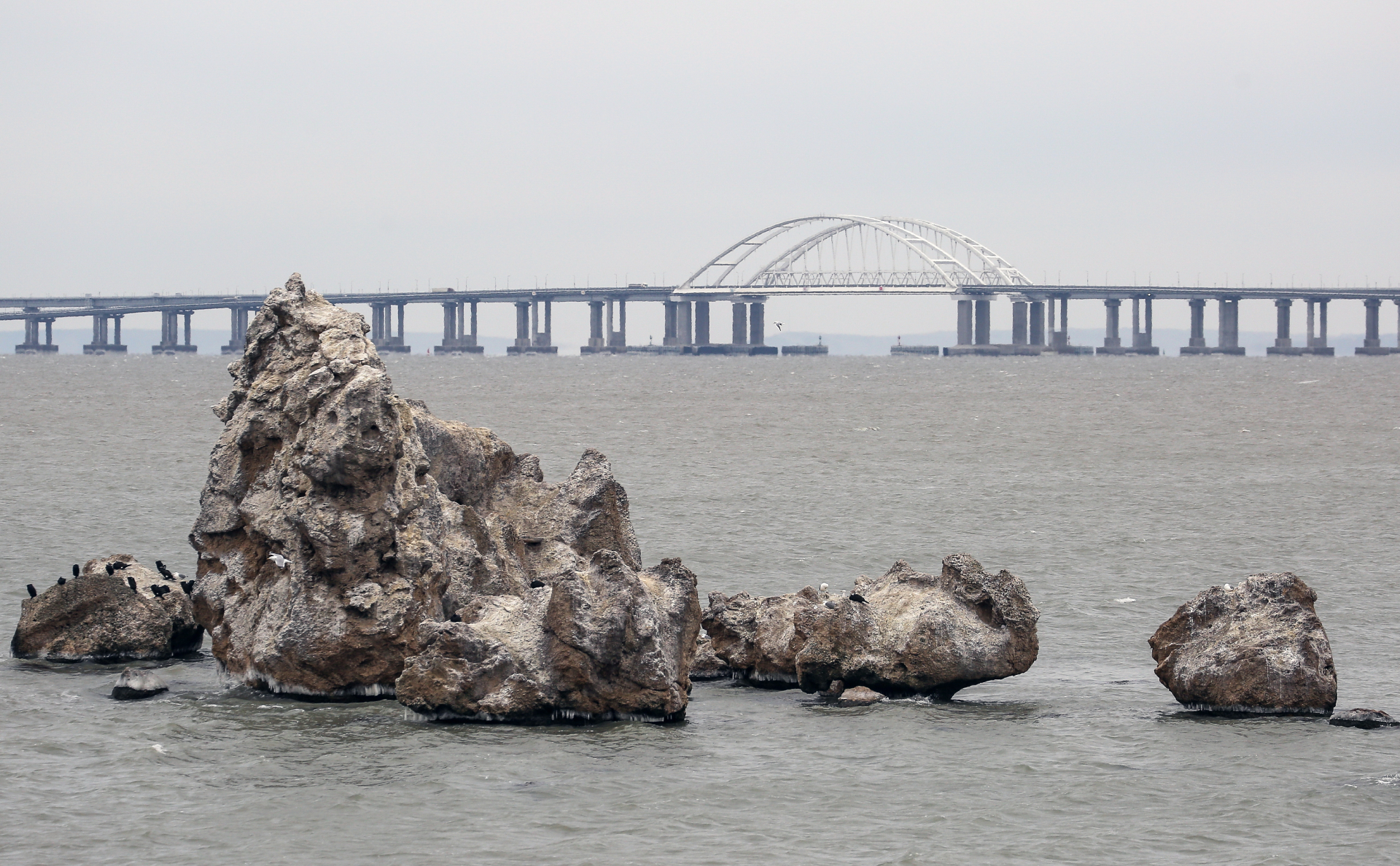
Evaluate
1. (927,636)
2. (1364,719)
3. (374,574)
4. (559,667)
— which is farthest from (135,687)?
(1364,719)

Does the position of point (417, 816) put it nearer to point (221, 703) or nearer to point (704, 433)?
point (221, 703)

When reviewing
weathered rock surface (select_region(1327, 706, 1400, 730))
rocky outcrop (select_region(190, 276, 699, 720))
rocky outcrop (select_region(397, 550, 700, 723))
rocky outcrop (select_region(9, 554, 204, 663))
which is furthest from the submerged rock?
weathered rock surface (select_region(1327, 706, 1400, 730))

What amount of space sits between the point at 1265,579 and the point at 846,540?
15562 mm

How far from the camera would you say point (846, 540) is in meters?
32.9

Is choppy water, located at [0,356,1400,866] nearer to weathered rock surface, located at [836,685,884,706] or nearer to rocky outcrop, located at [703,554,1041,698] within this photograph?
weathered rock surface, located at [836,685,884,706]

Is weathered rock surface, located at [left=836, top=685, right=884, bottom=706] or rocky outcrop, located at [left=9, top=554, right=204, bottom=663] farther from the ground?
rocky outcrop, located at [left=9, top=554, right=204, bottom=663]

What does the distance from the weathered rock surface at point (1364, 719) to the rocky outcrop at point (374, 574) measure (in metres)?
6.70

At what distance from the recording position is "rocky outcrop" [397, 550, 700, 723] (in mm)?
16516

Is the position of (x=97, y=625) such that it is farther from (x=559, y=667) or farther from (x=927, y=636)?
(x=927, y=636)

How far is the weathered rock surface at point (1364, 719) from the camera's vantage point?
16609 millimetres

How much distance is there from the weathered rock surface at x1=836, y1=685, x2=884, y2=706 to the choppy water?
18cm

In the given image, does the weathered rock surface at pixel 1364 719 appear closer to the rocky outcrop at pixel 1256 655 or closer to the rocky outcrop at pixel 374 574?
the rocky outcrop at pixel 1256 655

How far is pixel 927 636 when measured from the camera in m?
17.9

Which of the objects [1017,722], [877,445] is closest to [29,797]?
[1017,722]
